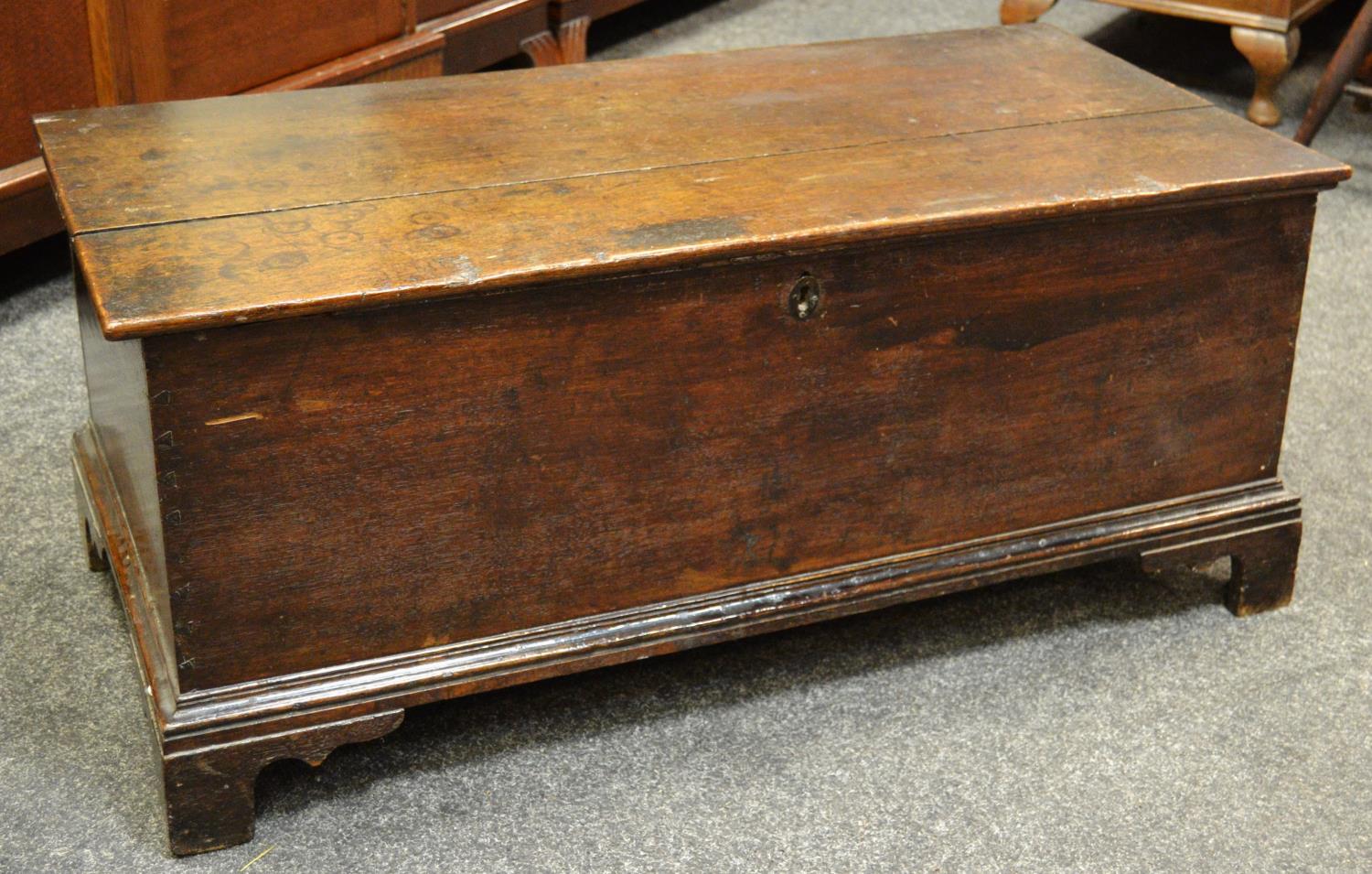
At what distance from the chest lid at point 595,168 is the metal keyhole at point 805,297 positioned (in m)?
0.04

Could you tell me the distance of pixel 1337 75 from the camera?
2.85 metres

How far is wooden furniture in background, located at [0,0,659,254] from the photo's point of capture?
2.08 metres

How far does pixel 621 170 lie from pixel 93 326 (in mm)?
524

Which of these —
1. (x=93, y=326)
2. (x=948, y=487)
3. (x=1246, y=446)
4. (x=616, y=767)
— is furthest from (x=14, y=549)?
(x=1246, y=446)

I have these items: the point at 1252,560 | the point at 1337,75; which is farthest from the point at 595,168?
the point at 1337,75

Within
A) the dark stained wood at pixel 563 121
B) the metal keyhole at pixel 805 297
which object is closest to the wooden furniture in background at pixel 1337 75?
the dark stained wood at pixel 563 121

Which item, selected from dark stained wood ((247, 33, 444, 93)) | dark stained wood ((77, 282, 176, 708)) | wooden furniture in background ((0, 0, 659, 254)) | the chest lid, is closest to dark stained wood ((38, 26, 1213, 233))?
the chest lid

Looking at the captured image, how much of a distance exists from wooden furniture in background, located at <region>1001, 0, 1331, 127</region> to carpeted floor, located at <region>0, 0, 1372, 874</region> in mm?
1333

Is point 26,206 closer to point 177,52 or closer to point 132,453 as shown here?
point 177,52

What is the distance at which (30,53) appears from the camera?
2.06m

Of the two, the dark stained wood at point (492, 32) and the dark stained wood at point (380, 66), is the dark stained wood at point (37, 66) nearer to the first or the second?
the dark stained wood at point (380, 66)

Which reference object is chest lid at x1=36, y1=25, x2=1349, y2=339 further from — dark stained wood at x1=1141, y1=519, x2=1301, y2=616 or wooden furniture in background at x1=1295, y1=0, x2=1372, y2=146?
wooden furniture in background at x1=1295, y1=0, x2=1372, y2=146

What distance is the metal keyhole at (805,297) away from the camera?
1434 millimetres

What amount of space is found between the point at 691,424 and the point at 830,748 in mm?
359
